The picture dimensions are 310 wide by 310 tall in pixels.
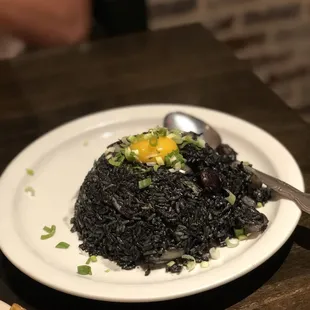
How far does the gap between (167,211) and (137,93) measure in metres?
0.70

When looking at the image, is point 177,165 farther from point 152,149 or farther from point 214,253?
point 214,253

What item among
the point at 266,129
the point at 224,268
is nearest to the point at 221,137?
the point at 266,129

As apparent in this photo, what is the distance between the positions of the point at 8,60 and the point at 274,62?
134 centimetres

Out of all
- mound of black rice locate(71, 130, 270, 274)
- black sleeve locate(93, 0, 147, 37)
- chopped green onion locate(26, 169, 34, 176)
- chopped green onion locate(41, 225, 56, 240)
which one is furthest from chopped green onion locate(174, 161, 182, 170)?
black sleeve locate(93, 0, 147, 37)

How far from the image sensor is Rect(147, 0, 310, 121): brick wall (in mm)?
2602

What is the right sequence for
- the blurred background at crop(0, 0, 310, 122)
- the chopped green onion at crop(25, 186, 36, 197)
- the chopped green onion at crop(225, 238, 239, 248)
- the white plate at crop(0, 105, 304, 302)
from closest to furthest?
1. the white plate at crop(0, 105, 304, 302)
2. the chopped green onion at crop(225, 238, 239, 248)
3. the chopped green onion at crop(25, 186, 36, 197)
4. the blurred background at crop(0, 0, 310, 122)

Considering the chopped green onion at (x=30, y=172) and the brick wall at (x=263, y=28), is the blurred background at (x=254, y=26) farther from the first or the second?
the chopped green onion at (x=30, y=172)

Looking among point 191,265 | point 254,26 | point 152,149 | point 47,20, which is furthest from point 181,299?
point 254,26

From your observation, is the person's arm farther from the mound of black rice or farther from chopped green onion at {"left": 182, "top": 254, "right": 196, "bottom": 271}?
chopped green onion at {"left": 182, "top": 254, "right": 196, "bottom": 271}

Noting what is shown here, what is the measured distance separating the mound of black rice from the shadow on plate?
0.06m

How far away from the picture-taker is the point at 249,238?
1070 millimetres

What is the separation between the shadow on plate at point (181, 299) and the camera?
39.4 inches

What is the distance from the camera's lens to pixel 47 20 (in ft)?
8.22

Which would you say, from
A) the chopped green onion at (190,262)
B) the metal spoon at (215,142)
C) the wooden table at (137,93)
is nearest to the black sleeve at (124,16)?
the wooden table at (137,93)
